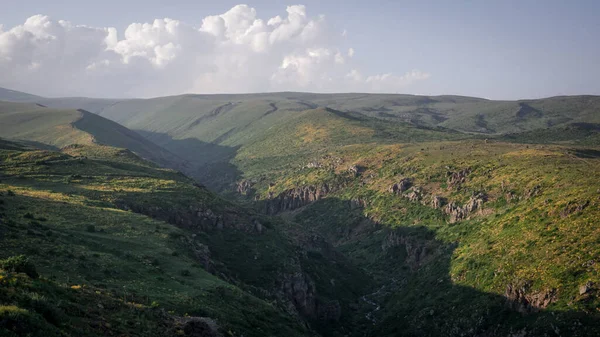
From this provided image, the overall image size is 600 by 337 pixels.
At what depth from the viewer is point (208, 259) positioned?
48.8 metres

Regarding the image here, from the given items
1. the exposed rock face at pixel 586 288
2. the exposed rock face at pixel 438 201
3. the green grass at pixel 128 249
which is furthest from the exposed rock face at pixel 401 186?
the exposed rock face at pixel 586 288

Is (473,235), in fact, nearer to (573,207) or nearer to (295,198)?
(573,207)

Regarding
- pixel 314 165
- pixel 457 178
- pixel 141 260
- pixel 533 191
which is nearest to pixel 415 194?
pixel 457 178

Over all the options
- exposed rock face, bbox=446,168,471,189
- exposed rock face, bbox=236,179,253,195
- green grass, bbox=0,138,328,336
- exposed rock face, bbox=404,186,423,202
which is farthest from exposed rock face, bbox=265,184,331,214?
green grass, bbox=0,138,328,336

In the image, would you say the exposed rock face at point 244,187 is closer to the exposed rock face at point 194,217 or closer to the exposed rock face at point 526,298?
the exposed rock face at point 194,217

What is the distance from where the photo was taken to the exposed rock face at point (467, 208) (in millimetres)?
69881

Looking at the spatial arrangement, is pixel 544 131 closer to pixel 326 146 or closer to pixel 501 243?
pixel 326 146

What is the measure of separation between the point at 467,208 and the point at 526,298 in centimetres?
3227

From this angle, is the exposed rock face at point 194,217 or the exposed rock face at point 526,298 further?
→ the exposed rock face at point 194,217

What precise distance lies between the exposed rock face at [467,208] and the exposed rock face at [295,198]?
43.0 meters

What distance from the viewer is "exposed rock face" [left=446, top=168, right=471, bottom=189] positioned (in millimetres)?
80812

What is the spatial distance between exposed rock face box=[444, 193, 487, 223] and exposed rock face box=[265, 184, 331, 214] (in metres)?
43.0

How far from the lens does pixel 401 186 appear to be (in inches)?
3595

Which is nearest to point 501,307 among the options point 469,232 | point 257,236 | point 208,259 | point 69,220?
point 469,232
